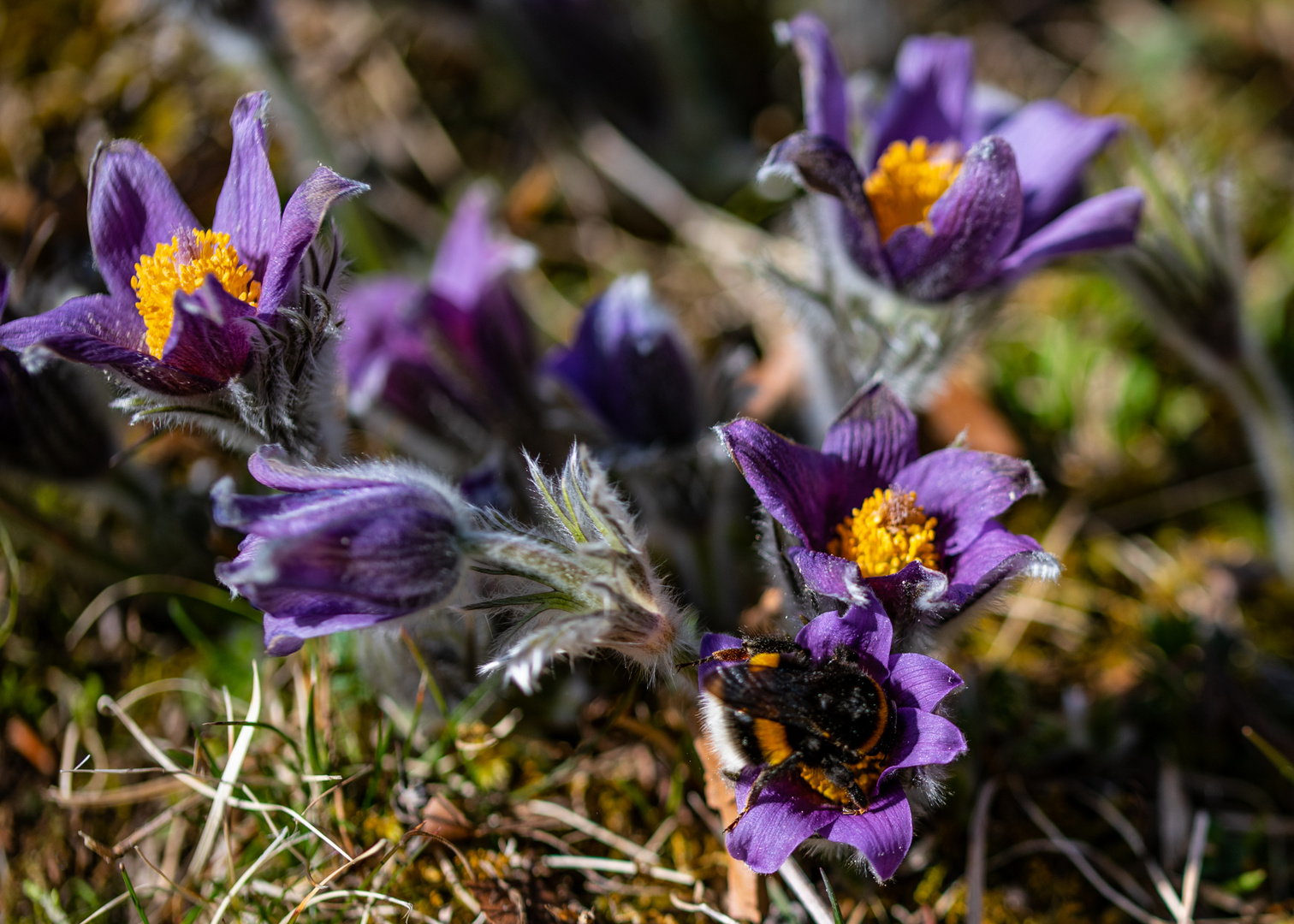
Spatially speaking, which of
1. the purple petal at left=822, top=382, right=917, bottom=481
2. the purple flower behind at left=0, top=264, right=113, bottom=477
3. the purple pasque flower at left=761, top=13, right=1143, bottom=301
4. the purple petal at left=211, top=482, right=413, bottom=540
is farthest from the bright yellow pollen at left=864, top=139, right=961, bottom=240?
the purple flower behind at left=0, top=264, right=113, bottom=477

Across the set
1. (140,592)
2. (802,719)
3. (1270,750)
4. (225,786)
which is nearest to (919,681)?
(802,719)

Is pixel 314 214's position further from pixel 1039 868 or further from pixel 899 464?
pixel 1039 868

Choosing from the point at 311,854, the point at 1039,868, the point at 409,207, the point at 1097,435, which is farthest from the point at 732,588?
the point at 409,207

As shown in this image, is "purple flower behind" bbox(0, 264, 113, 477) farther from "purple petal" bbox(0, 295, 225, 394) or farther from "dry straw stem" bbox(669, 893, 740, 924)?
"dry straw stem" bbox(669, 893, 740, 924)

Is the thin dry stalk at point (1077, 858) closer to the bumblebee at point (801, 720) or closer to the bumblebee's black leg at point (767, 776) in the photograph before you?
the bumblebee at point (801, 720)

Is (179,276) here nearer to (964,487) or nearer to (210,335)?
(210,335)
